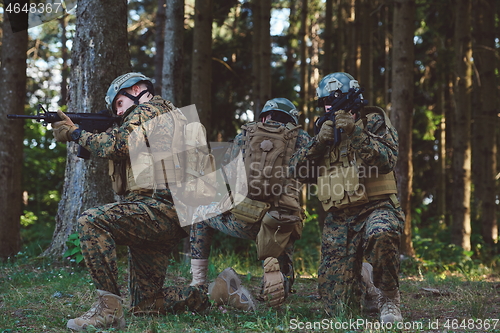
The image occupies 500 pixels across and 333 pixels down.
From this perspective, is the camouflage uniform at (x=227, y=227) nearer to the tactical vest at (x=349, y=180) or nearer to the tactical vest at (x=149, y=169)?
the tactical vest at (x=349, y=180)

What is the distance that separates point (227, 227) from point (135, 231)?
1408mm

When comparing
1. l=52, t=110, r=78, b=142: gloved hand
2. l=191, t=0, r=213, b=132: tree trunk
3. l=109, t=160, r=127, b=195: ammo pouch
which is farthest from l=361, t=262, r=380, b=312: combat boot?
l=191, t=0, r=213, b=132: tree trunk

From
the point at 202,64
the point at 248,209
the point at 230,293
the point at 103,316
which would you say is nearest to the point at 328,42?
the point at 202,64

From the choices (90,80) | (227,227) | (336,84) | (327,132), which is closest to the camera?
(327,132)

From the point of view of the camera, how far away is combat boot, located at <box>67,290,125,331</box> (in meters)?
3.96

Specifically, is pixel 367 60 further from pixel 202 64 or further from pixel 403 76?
pixel 202 64

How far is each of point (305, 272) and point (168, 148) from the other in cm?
430

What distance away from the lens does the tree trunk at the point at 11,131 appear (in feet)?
26.8

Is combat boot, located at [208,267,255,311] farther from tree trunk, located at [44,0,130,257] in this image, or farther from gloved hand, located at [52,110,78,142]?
tree trunk, located at [44,0,130,257]

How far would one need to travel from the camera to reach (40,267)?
6715 millimetres

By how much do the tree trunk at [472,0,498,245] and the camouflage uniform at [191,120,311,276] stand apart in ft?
26.2

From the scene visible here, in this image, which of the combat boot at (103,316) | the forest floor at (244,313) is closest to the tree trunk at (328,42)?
the forest floor at (244,313)

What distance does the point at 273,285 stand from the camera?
4.97 metres

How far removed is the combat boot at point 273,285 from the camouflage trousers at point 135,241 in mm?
603
